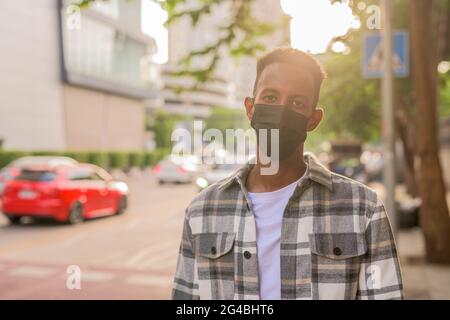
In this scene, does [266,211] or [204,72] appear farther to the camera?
[204,72]

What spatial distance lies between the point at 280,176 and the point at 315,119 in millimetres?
243

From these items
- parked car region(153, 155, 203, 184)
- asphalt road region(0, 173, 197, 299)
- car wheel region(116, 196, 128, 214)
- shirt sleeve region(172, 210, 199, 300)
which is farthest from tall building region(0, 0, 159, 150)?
shirt sleeve region(172, 210, 199, 300)

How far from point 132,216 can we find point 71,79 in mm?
29761

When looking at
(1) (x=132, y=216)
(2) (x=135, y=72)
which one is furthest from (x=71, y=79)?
(1) (x=132, y=216)

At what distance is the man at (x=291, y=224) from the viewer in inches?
80.1

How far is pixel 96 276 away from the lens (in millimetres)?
8523

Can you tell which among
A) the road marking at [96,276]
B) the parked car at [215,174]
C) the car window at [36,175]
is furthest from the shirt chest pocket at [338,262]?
the parked car at [215,174]

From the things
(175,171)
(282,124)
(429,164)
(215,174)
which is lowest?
(175,171)

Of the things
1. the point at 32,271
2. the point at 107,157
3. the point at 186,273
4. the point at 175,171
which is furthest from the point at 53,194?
the point at 107,157

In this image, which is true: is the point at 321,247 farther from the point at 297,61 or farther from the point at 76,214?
the point at 76,214

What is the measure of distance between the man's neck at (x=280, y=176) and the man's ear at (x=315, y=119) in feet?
0.25

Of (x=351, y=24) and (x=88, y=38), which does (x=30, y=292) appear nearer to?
(x=351, y=24)

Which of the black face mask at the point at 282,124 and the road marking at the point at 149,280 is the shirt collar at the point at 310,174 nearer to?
the black face mask at the point at 282,124
